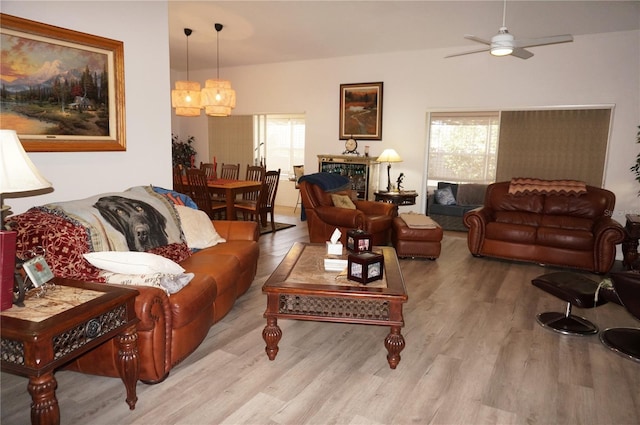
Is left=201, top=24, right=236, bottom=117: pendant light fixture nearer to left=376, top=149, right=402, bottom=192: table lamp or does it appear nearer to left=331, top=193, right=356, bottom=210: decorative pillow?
left=331, top=193, right=356, bottom=210: decorative pillow

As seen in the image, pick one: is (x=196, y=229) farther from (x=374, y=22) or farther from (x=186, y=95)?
(x=374, y=22)

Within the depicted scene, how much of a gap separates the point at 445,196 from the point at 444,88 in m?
1.83

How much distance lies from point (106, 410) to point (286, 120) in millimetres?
7880

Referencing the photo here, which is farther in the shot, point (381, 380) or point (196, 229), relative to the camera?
point (196, 229)

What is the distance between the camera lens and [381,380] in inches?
97.6

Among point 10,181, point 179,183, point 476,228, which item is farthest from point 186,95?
point 10,181

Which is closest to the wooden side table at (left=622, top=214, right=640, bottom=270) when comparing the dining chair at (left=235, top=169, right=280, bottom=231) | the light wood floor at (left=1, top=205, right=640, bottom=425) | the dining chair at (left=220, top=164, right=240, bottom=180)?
the light wood floor at (left=1, top=205, right=640, bottom=425)

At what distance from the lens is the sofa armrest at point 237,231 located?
3.88m

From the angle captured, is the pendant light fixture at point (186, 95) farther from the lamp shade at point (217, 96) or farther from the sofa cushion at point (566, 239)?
the sofa cushion at point (566, 239)

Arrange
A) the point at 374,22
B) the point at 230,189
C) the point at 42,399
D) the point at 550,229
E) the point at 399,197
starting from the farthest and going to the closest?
the point at 399,197
the point at 230,189
the point at 374,22
the point at 550,229
the point at 42,399

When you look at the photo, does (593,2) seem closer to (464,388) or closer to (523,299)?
(523,299)

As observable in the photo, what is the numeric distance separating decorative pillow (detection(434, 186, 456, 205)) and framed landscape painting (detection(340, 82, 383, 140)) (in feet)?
4.68

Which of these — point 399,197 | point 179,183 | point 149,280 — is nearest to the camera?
point 149,280

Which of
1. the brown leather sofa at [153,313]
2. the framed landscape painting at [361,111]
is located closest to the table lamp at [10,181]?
the brown leather sofa at [153,313]
